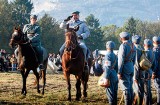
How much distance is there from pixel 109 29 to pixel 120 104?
176008 millimetres

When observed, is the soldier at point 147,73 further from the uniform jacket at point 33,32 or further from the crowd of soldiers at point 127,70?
the uniform jacket at point 33,32

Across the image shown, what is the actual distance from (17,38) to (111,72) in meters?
4.99

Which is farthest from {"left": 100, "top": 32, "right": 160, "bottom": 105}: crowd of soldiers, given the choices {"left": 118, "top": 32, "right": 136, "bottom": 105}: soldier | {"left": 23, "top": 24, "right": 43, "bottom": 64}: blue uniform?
{"left": 23, "top": 24, "right": 43, "bottom": 64}: blue uniform

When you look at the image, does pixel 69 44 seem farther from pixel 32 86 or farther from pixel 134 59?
pixel 32 86

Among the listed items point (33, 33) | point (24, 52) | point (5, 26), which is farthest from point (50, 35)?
point (24, 52)

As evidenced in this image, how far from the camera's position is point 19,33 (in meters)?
17.2

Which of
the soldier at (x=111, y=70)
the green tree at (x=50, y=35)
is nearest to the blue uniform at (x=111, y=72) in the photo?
the soldier at (x=111, y=70)

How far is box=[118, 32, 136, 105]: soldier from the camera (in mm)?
13539

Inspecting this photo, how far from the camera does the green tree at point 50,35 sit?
3524 inches

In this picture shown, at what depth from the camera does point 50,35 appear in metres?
91.2

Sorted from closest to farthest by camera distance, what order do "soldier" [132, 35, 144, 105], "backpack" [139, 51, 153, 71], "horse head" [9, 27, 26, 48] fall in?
"backpack" [139, 51, 153, 71]
"soldier" [132, 35, 144, 105]
"horse head" [9, 27, 26, 48]

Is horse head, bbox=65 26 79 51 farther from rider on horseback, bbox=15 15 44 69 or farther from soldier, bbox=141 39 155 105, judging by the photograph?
soldier, bbox=141 39 155 105

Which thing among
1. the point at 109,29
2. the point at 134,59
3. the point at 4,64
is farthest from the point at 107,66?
the point at 109,29

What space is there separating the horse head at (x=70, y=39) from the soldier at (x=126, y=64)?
2.97 meters
